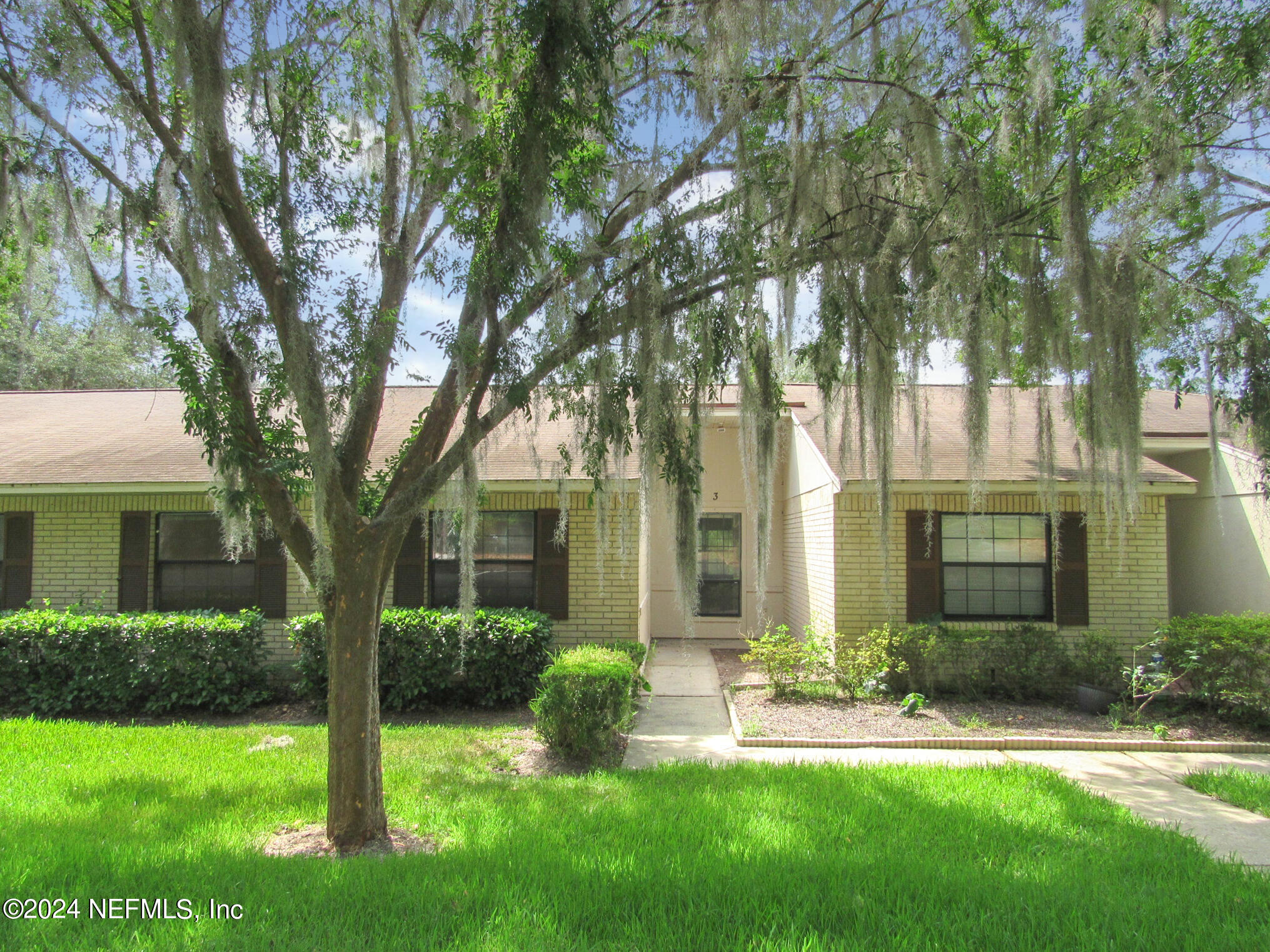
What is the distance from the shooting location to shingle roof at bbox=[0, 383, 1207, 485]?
8289 mm

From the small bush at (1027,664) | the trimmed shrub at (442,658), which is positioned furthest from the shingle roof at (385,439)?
the small bush at (1027,664)

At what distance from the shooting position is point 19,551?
8797mm

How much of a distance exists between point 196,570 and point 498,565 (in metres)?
3.59

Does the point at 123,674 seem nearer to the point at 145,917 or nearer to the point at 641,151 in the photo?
the point at 145,917

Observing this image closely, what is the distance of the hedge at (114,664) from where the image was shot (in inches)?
296

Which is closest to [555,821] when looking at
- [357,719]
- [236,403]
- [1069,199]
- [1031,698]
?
[357,719]

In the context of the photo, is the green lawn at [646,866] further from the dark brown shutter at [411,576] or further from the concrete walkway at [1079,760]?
the dark brown shutter at [411,576]

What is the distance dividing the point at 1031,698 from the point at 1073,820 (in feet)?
13.2

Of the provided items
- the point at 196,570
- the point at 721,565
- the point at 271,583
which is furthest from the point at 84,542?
the point at 721,565

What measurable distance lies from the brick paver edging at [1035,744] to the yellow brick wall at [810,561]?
89.4 inches

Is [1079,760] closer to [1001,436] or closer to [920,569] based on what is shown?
[920,569]

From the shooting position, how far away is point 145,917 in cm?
285

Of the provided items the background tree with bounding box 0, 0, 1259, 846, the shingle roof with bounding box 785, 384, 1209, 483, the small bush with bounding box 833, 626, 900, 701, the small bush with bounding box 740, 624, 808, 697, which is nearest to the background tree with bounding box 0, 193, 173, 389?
the background tree with bounding box 0, 0, 1259, 846

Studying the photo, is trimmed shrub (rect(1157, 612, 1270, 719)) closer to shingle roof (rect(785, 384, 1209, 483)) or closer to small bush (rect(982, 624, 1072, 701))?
small bush (rect(982, 624, 1072, 701))
